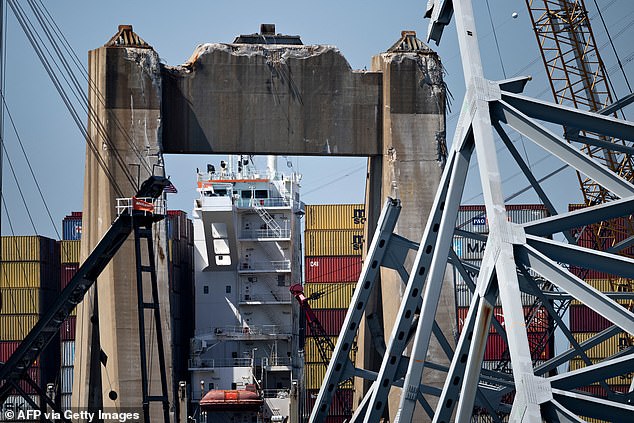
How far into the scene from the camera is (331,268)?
61344 millimetres

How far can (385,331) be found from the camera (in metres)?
34.5

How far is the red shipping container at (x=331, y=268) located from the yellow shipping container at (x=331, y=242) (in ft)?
0.99

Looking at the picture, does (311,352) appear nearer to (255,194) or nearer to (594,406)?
(255,194)

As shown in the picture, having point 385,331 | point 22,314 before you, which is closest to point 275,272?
point 22,314

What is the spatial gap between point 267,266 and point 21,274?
12798mm

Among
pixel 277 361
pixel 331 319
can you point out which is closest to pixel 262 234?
pixel 331 319

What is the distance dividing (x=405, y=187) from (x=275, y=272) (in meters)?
31.6

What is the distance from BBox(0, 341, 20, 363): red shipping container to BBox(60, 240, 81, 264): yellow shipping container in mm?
5131

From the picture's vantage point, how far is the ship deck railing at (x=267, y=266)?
65.1m

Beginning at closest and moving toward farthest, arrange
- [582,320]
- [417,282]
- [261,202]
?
[417,282] < [582,320] < [261,202]

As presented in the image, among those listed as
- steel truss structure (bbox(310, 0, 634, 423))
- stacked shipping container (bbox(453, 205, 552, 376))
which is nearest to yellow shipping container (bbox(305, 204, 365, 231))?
stacked shipping container (bbox(453, 205, 552, 376))

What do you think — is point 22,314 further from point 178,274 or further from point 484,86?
point 484,86

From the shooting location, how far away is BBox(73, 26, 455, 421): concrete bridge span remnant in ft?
109

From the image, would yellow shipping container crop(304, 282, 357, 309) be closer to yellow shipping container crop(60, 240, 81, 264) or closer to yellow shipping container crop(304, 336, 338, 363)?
yellow shipping container crop(304, 336, 338, 363)
